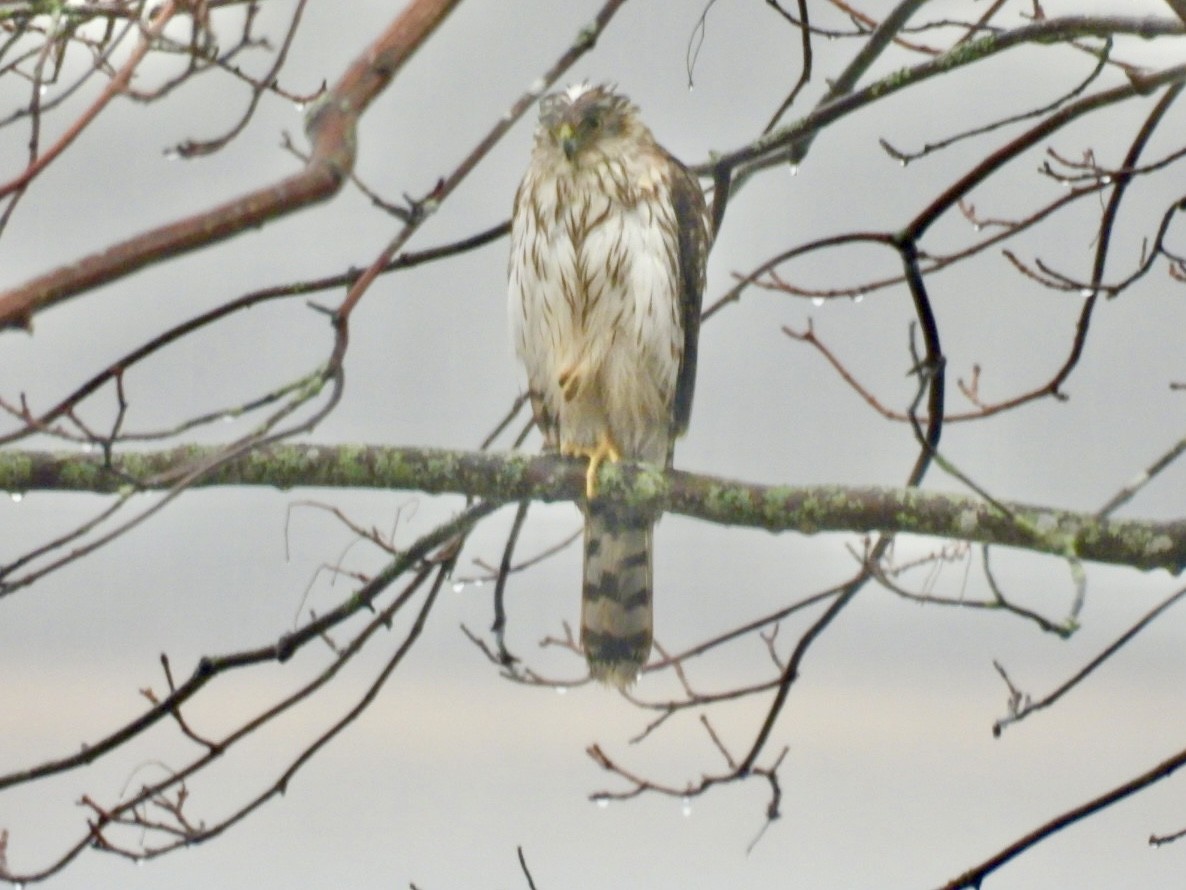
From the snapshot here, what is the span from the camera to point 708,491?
66.1 inches

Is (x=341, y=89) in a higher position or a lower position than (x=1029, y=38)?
lower

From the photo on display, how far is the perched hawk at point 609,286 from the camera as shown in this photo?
7.12ft

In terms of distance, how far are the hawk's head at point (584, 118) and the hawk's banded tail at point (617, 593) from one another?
0.61 meters

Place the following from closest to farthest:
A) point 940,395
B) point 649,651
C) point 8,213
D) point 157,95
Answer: point 8,213
point 157,95
point 940,395
point 649,651

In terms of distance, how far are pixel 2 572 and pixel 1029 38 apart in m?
1.25

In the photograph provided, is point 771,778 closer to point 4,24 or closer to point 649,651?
point 649,651

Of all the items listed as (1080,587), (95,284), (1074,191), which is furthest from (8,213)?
(1074,191)

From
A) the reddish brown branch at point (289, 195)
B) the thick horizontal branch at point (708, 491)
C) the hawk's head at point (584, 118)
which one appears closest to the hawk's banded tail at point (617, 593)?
the thick horizontal branch at point (708, 491)

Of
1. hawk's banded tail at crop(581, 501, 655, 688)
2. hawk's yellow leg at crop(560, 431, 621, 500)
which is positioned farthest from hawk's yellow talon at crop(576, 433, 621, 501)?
hawk's banded tail at crop(581, 501, 655, 688)

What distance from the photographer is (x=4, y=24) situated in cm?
167

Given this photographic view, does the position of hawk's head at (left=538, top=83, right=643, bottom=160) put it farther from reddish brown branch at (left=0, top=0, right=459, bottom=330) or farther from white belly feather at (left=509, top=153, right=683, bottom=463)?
reddish brown branch at (left=0, top=0, right=459, bottom=330)

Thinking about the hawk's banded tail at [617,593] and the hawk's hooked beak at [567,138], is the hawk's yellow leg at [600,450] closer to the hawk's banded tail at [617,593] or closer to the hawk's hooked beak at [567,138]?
the hawk's banded tail at [617,593]

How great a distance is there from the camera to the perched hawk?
217 cm

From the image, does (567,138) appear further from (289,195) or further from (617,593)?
(289,195)
